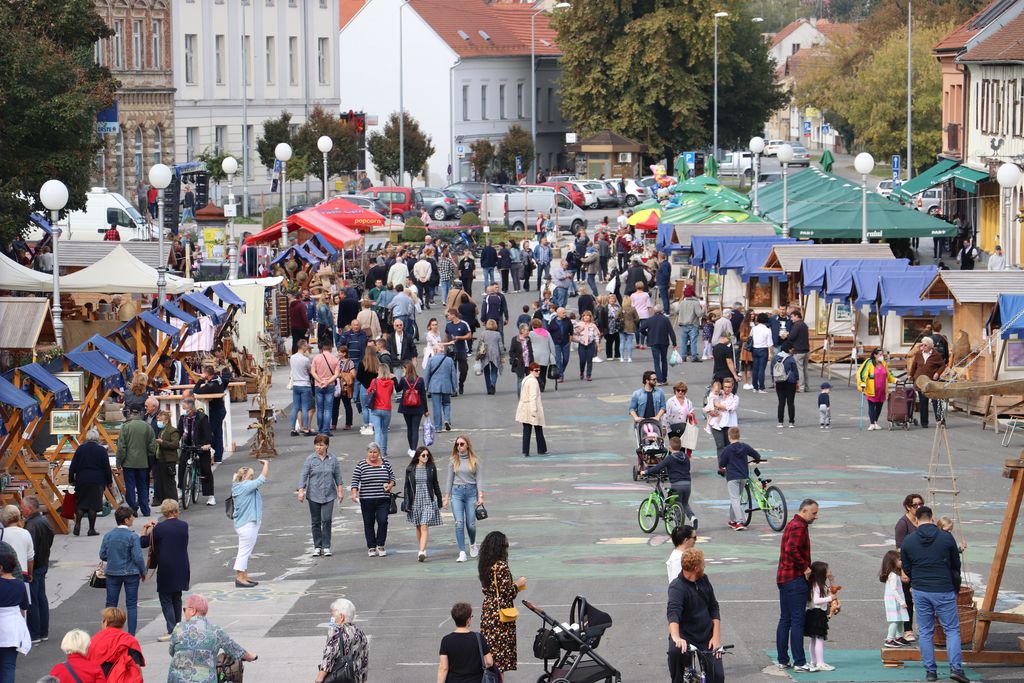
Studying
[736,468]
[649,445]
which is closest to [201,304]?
[649,445]

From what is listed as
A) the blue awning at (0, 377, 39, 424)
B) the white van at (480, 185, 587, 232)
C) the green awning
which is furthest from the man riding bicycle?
the white van at (480, 185, 587, 232)

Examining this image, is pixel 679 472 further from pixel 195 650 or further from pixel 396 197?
pixel 396 197

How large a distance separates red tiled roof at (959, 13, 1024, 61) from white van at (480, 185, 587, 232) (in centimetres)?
1787

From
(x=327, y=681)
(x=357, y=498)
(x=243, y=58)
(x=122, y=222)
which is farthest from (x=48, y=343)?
(x=243, y=58)

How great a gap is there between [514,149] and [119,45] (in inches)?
934

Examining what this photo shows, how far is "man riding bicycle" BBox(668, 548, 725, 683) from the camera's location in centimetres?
1257

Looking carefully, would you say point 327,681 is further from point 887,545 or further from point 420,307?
point 420,307

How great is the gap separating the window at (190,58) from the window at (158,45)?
2.20 meters

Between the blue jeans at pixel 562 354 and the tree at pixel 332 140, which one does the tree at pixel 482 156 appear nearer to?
the tree at pixel 332 140

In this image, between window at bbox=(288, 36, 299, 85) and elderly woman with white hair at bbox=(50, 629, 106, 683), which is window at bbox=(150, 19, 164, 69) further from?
elderly woman with white hair at bbox=(50, 629, 106, 683)

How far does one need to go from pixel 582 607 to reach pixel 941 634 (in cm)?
349

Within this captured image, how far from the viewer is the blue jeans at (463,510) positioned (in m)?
18.3

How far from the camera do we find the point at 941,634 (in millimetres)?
14336

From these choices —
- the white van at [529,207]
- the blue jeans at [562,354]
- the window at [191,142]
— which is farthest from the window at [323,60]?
the blue jeans at [562,354]
